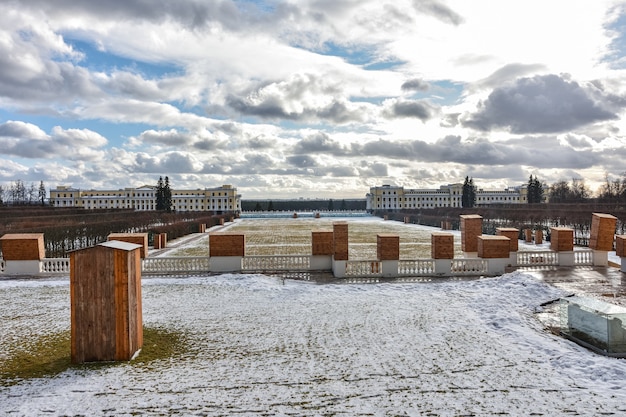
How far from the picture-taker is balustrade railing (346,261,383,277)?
1933cm

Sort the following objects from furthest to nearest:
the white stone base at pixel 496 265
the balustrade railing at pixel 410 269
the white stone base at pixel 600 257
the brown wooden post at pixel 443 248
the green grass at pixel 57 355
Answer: the white stone base at pixel 600 257 → the white stone base at pixel 496 265 → the balustrade railing at pixel 410 269 → the brown wooden post at pixel 443 248 → the green grass at pixel 57 355

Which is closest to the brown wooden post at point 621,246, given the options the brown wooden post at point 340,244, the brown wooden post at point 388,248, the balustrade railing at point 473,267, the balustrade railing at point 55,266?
the balustrade railing at point 473,267

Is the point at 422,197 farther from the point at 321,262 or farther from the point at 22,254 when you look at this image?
the point at 22,254

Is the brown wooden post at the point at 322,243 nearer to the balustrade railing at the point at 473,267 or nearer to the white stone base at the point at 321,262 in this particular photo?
the white stone base at the point at 321,262

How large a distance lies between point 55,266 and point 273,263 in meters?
10.7

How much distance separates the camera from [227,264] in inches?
808

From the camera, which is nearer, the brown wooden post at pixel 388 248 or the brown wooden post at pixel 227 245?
the brown wooden post at pixel 388 248

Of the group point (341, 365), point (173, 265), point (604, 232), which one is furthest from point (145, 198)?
point (341, 365)

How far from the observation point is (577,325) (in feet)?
33.5

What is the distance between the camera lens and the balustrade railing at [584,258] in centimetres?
2152

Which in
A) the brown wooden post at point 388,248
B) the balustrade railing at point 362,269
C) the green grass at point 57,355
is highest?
the brown wooden post at point 388,248

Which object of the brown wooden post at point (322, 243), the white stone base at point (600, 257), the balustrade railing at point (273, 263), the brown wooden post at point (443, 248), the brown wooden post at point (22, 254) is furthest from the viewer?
the white stone base at point (600, 257)

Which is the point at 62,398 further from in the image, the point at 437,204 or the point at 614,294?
the point at 437,204

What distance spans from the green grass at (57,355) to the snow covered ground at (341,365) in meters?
0.31
